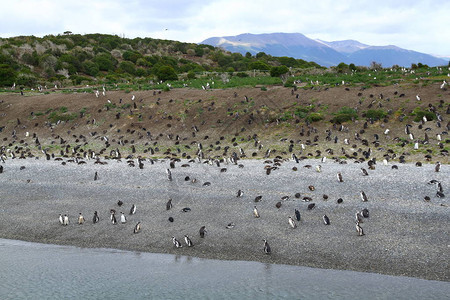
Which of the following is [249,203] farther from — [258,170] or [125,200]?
[125,200]

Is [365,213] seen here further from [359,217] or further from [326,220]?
[326,220]

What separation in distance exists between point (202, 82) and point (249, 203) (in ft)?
86.2

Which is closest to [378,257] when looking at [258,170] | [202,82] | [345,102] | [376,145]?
[258,170]

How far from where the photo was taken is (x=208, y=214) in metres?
16.9

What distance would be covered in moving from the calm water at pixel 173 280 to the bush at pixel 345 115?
56.7 feet

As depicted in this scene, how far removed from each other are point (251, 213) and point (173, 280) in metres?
4.62

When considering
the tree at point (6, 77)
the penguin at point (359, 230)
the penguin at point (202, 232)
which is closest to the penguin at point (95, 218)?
the penguin at point (202, 232)

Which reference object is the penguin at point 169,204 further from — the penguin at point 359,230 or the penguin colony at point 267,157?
the penguin at point 359,230

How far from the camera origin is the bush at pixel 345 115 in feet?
Answer: 93.1

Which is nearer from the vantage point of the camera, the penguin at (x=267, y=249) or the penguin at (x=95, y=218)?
the penguin at (x=267, y=249)

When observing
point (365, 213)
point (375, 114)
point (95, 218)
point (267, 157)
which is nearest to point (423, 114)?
point (375, 114)

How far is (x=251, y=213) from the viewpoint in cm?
1648

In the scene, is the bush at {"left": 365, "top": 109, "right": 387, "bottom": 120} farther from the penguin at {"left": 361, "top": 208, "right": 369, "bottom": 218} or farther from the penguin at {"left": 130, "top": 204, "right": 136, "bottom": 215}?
the penguin at {"left": 130, "top": 204, "right": 136, "bottom": 215}

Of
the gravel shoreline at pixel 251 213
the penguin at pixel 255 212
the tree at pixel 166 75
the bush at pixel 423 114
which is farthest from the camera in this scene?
the tree at pixel 166 75
